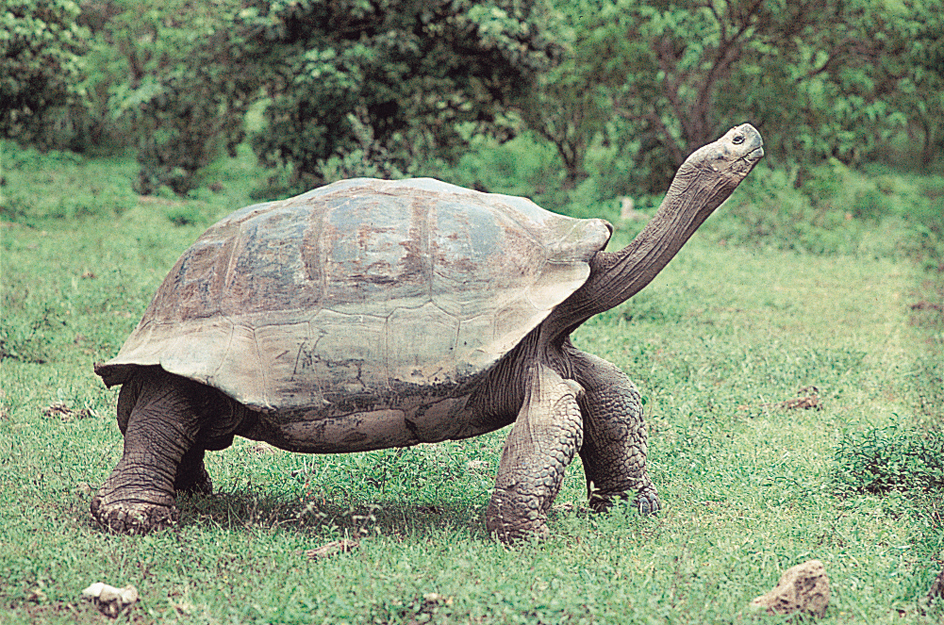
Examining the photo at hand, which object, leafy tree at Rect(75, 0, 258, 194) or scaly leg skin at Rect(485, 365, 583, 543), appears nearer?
scaly leg skin at Rect(485, 365, 583, 543)

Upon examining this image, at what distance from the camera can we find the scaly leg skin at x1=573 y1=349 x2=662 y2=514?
4.01 metres

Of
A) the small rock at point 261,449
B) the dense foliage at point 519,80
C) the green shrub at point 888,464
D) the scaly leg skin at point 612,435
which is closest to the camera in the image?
the scaly leg skin at point 612,435

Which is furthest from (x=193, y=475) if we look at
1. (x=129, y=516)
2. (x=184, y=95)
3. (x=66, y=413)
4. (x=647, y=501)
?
(x=184, y=95)

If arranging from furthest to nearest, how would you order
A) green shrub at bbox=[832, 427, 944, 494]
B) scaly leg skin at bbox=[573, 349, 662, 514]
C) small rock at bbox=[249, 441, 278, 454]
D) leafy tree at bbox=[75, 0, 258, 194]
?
leafy tree at bbox=[75, 0, 258, 194]
small rock at bbox=[249, 441, 278, 454]
green shrub at bbox=[832, 427, 944, 494]
scaly leg skin at bbox=[573, 349, 662, 514]

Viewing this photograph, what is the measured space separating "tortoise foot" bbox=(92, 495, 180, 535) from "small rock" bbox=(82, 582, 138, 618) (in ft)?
2.12

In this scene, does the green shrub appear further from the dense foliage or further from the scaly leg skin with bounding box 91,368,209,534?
the dense foliage

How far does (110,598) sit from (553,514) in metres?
1.69

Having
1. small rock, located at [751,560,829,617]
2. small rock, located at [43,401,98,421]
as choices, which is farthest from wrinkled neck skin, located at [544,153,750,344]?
small rock, located at [43,401,98,421]

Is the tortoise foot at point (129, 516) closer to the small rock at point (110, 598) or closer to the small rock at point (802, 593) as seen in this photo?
the small rock at point (110, 598)

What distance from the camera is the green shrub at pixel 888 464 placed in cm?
416

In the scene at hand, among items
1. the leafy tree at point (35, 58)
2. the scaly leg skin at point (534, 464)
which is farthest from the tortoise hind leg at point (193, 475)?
the leafy tree at point (35, 58)

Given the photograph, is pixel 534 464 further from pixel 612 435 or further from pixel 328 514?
pixel 328 514

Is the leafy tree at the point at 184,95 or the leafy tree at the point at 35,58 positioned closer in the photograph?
the leafy tree at the point at 35,58

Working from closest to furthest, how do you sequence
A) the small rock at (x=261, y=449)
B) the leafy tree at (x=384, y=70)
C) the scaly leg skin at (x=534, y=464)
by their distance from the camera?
the scaly leg skin at (x=534, y=464) → the small rock at (x=261, y=449) → the leafy tree at (x=384, y=70)
